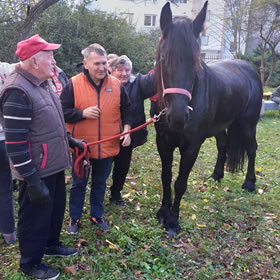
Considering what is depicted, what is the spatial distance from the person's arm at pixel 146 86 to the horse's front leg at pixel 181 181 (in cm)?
75

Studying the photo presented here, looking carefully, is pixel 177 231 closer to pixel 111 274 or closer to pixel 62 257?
pixel 111 274

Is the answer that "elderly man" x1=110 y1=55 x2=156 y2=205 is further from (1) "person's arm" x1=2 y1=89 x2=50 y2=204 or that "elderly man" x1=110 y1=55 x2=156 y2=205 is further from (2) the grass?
(1) "person's arm" x1=2 y1=89 x2=50 y2=204

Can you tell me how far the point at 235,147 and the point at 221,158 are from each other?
30cm

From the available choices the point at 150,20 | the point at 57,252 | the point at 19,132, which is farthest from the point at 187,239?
the point at 150,20

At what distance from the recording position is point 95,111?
102 inches

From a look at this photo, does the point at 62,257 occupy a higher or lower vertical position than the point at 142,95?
lower

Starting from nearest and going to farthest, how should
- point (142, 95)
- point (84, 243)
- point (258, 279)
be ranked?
point (258, 279) → point (84, 243) → point (142, 95)

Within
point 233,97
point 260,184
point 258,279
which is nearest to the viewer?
point 258,279

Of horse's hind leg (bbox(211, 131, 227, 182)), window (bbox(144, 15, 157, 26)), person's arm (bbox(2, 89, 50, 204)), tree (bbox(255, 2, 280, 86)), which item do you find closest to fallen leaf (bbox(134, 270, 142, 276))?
person's arm (bbox(2, 89, 50, 204))

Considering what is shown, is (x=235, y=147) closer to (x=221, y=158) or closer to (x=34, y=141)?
(x=221, y=158)

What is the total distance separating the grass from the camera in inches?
103

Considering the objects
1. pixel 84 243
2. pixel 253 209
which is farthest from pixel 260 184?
pixel 84 243

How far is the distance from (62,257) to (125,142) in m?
1.26

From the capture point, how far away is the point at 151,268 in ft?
8.70
